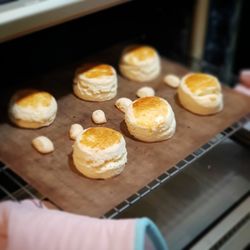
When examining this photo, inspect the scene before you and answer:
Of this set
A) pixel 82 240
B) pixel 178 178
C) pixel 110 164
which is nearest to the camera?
pixel 82 240

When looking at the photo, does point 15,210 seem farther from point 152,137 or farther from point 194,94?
point 194,94

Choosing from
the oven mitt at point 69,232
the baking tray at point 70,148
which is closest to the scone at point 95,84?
the baking tray at point 70,148

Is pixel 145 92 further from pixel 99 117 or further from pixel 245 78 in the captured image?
pixel 245 78

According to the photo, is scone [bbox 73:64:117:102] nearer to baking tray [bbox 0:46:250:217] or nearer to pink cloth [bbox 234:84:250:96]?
baking tray [bbox 0:46:250:217]

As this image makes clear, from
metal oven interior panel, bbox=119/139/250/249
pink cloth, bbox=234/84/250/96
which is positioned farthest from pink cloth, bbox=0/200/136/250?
pink cloth, bbox=234/84/250/96

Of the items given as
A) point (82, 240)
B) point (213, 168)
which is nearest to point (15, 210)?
point (82, 240)

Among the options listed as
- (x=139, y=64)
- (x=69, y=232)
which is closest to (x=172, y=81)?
(x=139, y=64)

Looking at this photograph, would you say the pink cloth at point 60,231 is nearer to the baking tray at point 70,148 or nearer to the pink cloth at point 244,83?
the baking tray at point 70,148
